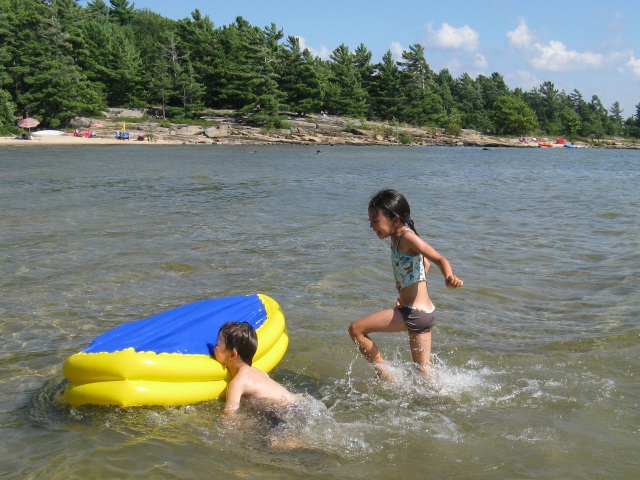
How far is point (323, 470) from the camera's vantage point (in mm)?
3271

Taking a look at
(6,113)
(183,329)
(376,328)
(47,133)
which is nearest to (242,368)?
(183,329)

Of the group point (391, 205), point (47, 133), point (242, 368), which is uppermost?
point (47, 133)

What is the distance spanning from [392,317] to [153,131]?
5084cm

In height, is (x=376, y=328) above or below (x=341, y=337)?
above

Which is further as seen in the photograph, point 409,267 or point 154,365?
point 409,267

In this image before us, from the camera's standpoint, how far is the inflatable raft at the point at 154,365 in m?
3.66

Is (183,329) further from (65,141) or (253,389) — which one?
(65,141)

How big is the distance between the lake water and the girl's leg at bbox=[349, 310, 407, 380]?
0.54 ft

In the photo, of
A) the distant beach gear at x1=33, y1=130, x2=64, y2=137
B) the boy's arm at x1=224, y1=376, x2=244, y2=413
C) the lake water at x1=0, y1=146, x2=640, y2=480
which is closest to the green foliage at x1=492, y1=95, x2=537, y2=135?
the distant beach gear at x1=33, y1=130, x2=64, y2=137

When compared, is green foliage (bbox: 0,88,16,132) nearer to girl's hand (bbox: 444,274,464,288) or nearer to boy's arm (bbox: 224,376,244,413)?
boy's arm (bbox: 224,376,244,413)

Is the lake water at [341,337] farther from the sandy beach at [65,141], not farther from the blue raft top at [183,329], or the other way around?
the sandy beach at [65,141]

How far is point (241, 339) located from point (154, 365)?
0.57m

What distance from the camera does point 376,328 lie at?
417 centimetres

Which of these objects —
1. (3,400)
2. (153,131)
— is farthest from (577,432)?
(153,131)
